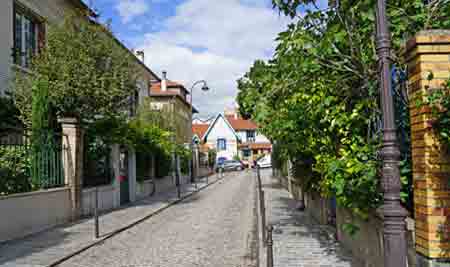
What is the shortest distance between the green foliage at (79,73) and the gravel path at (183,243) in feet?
13.7

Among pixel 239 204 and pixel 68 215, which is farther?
pixel 239 204

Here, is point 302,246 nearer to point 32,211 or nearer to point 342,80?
point 342,80

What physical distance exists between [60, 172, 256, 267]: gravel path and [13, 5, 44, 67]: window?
22.9 ft

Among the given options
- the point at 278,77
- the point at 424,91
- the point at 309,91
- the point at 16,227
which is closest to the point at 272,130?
the point at 309,91

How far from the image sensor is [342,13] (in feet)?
19.3

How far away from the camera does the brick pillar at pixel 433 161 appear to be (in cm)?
408

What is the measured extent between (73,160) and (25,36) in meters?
5.11

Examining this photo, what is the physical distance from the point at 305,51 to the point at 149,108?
19.9m

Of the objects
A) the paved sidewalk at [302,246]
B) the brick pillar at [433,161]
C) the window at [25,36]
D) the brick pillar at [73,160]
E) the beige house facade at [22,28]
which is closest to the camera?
the brick pillar at [433,161]

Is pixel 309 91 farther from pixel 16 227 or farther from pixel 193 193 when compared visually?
pixel 193 193

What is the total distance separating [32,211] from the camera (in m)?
10.8

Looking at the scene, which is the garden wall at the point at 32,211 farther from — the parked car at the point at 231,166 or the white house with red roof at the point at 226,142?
the white house with red roof at the point at 226,142

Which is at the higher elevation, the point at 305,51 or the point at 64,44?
the point at 64,44

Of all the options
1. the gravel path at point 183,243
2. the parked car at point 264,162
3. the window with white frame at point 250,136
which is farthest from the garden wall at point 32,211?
the window with white frame at point 250,136
